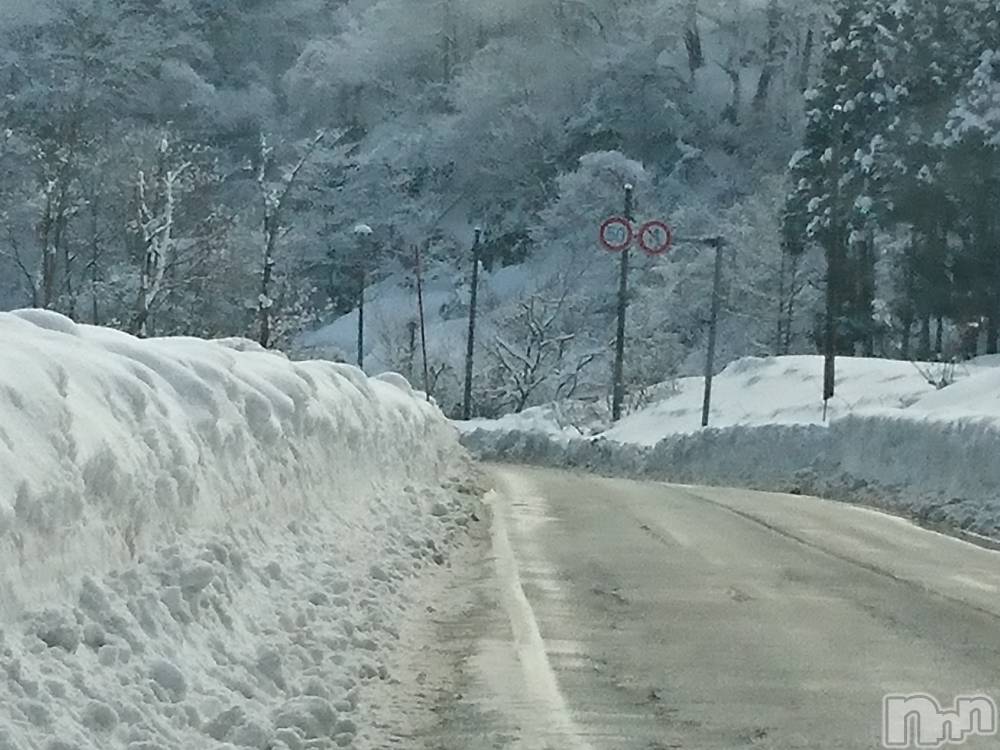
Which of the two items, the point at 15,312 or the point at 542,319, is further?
the point at 542,319

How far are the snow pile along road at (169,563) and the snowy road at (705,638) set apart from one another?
0.71 m

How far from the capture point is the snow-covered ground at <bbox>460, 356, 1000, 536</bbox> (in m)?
20.7

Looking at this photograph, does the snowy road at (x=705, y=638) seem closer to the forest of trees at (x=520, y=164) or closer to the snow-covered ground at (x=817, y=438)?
the snow-covered ground at (x=817, y=438)

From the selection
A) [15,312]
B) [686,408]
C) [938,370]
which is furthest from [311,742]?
[686,408]

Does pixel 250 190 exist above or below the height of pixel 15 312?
above

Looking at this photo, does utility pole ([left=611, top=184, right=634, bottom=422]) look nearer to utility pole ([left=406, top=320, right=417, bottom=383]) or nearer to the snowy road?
utility pole ([left=406, top=320, right=417, bottom=383])

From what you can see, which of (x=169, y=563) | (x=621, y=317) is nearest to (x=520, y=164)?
(x=621, y=317)

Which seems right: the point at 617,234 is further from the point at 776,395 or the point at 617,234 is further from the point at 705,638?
the point at 705,638

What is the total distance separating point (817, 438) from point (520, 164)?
64.6m

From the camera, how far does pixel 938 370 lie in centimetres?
3938

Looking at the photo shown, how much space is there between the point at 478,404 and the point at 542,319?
5278 millimetres

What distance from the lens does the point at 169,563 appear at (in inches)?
261

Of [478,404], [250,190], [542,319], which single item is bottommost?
[478,404]

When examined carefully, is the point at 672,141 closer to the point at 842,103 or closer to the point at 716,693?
the point at 842,103
